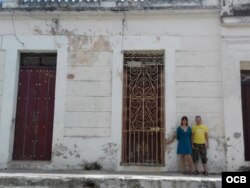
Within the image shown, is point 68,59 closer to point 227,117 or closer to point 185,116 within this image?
point 185,116

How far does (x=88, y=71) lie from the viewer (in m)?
9.02

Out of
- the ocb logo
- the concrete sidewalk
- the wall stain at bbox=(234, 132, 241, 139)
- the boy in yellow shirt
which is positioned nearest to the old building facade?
the wall stain at bbox=(234, 132, 241, 139)

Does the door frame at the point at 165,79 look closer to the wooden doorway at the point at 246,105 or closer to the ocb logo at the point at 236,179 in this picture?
the wooden doorway at the point at 246,105

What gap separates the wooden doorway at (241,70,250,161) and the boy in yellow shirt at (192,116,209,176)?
108 centimetres

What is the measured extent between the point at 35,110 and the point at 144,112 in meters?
2.71

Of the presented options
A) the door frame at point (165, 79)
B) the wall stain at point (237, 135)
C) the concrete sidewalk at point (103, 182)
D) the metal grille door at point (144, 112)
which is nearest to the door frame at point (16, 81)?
the door frame at point (165, 79)

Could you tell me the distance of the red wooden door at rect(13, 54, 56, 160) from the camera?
9.02 m

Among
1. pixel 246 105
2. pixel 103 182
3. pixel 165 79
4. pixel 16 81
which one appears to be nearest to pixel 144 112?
pixel 165 79

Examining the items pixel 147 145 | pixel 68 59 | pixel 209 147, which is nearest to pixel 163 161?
pixel 147 145

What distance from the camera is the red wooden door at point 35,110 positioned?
355 inches

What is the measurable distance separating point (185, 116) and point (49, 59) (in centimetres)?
372

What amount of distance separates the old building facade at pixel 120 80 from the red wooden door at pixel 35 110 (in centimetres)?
2

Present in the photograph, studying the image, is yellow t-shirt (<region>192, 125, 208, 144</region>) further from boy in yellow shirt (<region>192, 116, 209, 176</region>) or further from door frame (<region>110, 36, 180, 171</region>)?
door frame (<region>110, 36, 180, 171</region>)

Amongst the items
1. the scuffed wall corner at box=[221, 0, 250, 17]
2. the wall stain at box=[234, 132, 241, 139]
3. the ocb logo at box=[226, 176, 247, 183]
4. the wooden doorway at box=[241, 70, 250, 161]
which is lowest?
the ocb logo at box=[226, 176, 247, 183]
